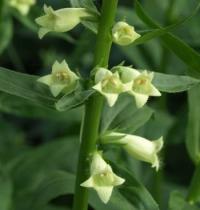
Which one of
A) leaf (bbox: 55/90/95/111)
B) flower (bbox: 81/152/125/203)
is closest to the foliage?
leaf (bbox: 55/90/95/111)

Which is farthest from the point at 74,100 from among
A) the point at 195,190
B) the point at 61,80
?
the point at 195,190

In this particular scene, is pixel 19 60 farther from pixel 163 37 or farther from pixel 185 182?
pixel 163 37

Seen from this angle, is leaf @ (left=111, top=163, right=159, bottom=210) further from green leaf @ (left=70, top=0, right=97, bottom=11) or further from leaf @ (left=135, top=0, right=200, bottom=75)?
green leaf @ (left=70, top=0, right=97, bottom=11)

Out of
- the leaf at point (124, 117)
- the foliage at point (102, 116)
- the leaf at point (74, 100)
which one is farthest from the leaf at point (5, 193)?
the leaf at point (74, 100)

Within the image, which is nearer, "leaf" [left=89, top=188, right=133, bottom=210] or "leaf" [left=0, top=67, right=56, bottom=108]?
"leaf" [left=0, top=67, right=56, bottom=108]

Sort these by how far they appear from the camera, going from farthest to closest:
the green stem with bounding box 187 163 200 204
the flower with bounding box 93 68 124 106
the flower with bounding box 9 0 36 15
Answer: the flower with bounding box 9 0 36 15 < the green stem with bounding box 187 163 200 204 < the flower with bounding box 93 68 124 106

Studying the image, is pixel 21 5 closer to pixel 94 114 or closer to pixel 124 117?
pixel 124 117

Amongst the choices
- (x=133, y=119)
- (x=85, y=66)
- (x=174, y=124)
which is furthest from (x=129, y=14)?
(x=133, y=119)
